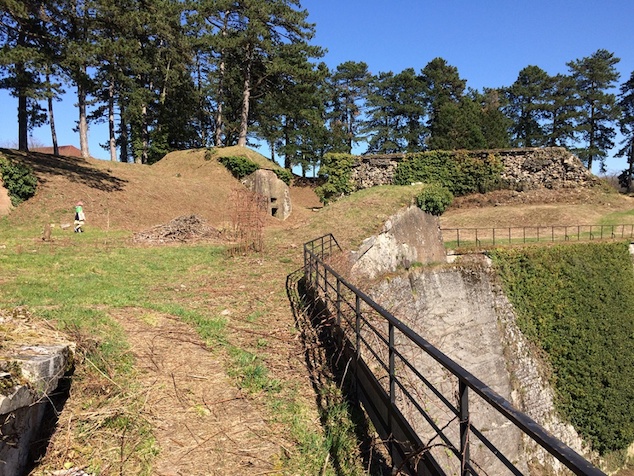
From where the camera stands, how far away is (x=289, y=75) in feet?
93.0

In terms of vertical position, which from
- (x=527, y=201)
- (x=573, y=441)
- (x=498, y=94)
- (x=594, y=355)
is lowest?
(x=573, y=441)

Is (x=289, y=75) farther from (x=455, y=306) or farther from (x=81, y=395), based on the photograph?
(x=81, y=395)

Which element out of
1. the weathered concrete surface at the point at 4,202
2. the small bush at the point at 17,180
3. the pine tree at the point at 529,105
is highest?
the pine tree at the point at 529,105

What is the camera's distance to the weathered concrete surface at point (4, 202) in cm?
1598

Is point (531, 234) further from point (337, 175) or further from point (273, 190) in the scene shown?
point (273, 190)

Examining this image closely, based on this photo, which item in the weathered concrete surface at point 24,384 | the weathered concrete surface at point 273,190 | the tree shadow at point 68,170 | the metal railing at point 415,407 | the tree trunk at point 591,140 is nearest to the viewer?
the metal railing at point 415,407

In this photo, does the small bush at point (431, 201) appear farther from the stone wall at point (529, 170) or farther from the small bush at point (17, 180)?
the small bush at point (17, 180)

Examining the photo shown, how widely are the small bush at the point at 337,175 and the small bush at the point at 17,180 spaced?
1612 centimetres

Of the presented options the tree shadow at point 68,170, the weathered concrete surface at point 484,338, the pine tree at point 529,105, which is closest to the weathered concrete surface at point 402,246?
the weathered concrete surface at point 484,338

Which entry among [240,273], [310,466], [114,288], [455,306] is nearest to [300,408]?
[310,466]

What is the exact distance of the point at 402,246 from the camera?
1422 cm

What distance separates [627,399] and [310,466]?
1439cm

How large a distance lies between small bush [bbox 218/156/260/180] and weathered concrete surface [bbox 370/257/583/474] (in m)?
17.2

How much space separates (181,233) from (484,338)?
36.3 ft
